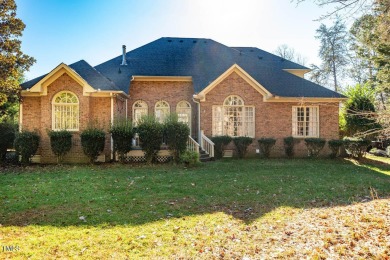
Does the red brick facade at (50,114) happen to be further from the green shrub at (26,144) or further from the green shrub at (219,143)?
the green shrub at (219,143)

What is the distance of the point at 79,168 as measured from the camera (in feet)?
42.2

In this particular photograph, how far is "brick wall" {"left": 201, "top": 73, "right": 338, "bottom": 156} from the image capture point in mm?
16734

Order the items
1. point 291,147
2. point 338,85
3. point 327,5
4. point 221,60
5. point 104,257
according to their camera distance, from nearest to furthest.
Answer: point 104,257, point 327,5, point 291,147, point 221,60, point 338,85

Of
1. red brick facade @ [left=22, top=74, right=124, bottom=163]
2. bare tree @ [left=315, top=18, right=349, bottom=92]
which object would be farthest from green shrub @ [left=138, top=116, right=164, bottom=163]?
bare tree @ [left=315, top=18, right=349, bottom=92]

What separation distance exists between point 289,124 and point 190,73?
25.4 ft

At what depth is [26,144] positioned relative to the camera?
13633mm

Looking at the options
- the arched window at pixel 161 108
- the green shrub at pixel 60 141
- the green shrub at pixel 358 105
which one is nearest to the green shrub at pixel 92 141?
the green shrub at pixel 60 141

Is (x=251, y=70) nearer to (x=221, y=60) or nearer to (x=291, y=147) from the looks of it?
(x=221, y=60)

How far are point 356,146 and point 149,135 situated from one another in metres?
12.4

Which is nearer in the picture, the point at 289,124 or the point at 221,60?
the point at 289,124

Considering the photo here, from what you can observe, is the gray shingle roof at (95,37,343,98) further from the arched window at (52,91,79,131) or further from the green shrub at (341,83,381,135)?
the arched window at (52,91,79,131)

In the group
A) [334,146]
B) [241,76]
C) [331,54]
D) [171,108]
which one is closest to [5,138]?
[171,108]

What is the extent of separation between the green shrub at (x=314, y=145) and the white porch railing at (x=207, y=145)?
6072 millimetres

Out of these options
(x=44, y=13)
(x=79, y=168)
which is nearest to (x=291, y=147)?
(x=79, y=168)
